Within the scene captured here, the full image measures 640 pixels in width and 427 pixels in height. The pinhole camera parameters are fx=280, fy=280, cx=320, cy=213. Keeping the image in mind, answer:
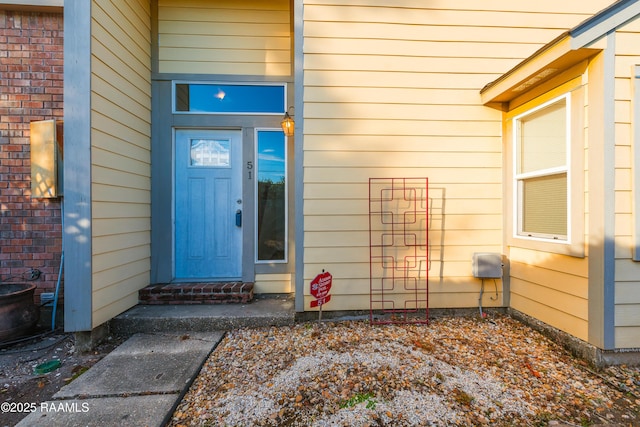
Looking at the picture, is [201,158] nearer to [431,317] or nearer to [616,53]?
[431,317]

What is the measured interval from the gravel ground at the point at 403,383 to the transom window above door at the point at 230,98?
105 inches

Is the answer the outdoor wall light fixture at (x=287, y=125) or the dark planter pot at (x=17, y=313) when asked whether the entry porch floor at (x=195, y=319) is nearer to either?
the dark planter pot at (x=17, y=313)

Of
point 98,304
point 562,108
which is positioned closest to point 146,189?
point 98,304

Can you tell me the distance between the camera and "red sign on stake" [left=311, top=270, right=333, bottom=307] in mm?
2773

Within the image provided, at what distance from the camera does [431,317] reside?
119 inches

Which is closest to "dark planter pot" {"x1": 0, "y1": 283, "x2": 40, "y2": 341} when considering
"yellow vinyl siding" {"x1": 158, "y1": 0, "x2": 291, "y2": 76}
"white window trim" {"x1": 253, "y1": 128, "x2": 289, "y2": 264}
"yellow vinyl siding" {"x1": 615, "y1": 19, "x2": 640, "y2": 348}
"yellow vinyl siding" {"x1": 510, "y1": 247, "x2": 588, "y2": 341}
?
"white window trim" {"x1": 253, "y1": 128, "x2": 289, "y2": 264}

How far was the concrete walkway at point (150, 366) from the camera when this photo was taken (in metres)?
1.72

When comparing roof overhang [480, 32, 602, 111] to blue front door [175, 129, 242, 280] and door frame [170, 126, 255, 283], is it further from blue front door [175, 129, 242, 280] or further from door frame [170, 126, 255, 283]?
blue front door [175, 129, 242, 280]

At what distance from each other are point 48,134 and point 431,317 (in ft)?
14.6

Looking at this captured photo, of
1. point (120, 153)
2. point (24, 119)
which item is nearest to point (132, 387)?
point (120, 153)

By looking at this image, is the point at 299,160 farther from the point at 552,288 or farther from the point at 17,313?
the point at 17,313

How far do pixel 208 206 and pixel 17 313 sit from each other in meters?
1.98

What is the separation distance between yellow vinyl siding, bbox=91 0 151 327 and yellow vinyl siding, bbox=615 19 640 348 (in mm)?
4345

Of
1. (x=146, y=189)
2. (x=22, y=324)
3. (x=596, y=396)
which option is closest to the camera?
(x=596, y=396)
